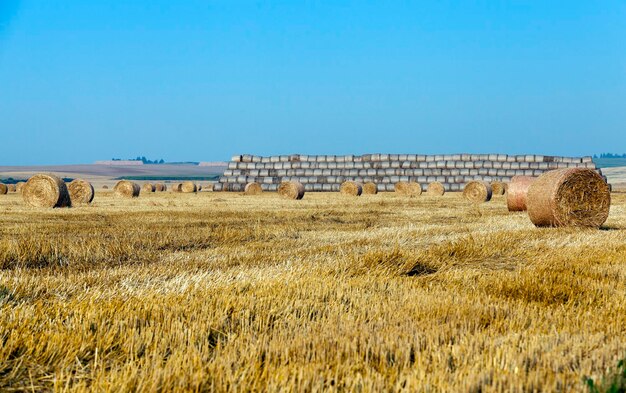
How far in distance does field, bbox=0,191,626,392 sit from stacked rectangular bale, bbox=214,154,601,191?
38.5 meters

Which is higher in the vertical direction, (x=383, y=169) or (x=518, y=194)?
(x=383, y=169)

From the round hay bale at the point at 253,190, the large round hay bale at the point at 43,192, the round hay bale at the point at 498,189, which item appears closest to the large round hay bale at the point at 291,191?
the round hay bale at the point at 253,190

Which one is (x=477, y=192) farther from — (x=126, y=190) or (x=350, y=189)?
(x=126, y=190)

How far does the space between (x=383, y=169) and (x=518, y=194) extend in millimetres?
29805

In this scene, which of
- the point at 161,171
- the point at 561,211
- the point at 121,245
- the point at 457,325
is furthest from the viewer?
the point at 161,171

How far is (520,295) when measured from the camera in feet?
18.6

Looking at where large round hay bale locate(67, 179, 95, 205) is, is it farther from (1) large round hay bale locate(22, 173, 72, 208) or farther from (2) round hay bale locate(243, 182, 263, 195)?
(2) round hay bale locate(243, 182, 263, 195)

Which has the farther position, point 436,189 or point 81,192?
point 436,189

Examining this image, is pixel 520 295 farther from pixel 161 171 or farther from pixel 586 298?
pixel 161 171

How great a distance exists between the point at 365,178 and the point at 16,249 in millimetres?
40580

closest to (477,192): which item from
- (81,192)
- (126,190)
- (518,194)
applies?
(518,194)

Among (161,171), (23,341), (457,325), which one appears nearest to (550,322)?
(457,325)

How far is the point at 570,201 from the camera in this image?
512 inches

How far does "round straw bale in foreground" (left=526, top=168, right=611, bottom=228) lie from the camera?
42.2 ft
